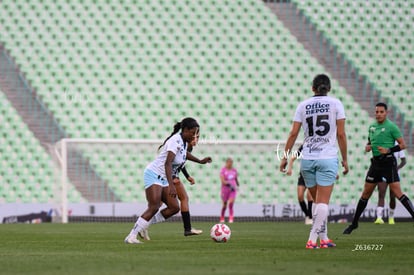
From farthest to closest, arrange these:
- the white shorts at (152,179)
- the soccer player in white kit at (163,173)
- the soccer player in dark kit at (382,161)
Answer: the soccer player in dark kit at (382,161), the white shorts at (152,179), the soccer player in white kit at (163,173)

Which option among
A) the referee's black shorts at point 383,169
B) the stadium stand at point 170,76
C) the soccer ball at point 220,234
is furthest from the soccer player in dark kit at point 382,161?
the stadium stand at point 170,76

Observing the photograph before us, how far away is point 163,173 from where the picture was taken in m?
12.1

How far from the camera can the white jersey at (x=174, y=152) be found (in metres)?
11.9

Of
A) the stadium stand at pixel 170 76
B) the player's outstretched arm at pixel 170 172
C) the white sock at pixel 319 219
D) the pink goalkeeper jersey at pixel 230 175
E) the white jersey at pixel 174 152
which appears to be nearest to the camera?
the white sock at pixel 319 219

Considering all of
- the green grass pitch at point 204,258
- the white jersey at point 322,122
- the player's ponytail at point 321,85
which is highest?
the player's ponytail at point 321,85

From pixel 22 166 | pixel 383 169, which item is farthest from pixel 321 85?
pixel 22 166

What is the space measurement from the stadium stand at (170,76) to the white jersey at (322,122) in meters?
15.1

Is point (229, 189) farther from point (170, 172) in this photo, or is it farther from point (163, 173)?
point (170, 172)

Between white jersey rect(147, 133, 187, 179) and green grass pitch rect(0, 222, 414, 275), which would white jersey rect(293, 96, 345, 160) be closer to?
green grass pitch rect(0, 222, 414, 275)

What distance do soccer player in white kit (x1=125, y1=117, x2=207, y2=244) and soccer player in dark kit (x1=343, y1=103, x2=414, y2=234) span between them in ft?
12.7

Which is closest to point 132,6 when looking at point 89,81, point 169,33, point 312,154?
point 169,33

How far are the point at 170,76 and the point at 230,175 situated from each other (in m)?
4.58

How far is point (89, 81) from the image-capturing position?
26.7 metres

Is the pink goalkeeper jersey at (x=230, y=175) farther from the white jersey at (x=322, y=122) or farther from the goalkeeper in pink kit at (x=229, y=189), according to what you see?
the white jersey at (x=322, y=122)
